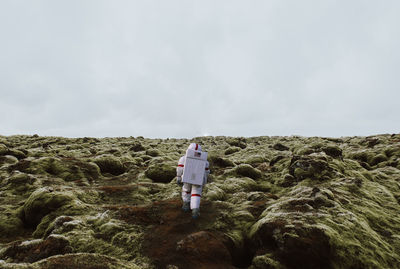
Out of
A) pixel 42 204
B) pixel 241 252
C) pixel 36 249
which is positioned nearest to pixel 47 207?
pixel 42 204

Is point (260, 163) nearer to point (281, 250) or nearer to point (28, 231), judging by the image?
point (281, 250)

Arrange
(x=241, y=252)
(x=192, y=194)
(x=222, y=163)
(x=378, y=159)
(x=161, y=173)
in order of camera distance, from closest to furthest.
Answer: (x=241, y=252)
(x=192, y=194)
(x=161, y=173)
(x=378, y=159)
(x=222, y=163)

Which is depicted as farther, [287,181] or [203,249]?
[287,181]

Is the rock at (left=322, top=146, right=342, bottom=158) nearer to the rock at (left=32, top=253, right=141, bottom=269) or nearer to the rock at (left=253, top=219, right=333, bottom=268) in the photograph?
the rock at (left=253, top=219, right=333, bottom=268)

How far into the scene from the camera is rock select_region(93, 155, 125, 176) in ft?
59.3

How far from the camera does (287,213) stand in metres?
7.44

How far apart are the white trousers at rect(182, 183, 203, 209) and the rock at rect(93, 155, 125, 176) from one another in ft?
36.7

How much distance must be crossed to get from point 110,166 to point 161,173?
5306 mm

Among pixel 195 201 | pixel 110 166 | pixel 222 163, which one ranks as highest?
pixel 222 163

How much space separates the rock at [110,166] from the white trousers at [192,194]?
11.2 m

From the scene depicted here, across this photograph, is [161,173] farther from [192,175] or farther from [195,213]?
[195,213]

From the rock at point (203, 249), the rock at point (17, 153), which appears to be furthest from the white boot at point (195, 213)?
the rock at point (17, 153)

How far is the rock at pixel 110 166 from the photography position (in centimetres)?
1806

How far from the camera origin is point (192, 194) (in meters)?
8.78
